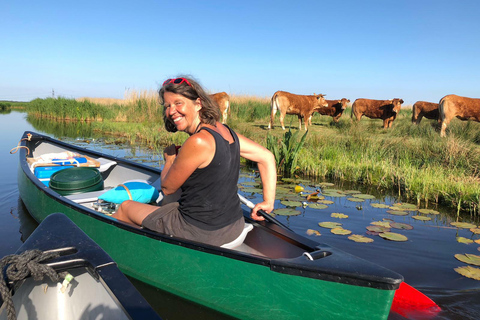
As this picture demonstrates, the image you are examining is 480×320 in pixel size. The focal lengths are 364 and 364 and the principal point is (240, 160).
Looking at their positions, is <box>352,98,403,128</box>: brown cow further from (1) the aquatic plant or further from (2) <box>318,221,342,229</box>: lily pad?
(2) <box>318,221,342,229</box>: lily pad

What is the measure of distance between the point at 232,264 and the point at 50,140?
21.5 ft

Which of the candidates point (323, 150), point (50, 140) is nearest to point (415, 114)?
point (323, 150)

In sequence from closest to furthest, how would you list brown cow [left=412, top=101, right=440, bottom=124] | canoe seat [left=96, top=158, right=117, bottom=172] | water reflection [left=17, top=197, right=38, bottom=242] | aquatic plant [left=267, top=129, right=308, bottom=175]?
1. water reflection [left=17, top=197, right=38, bottom=242]
2. canoe seat [left=96, top=158, right=117, bottom=172]
3. aquatic plant [left=267, top=129, right=308, bottom=175]
4. brown cow [left=412, top=101, right=440, bottom=124]

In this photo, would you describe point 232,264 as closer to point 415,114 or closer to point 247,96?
point 415,114

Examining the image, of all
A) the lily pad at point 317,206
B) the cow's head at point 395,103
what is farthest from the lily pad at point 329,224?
the cow's head at point 395,103

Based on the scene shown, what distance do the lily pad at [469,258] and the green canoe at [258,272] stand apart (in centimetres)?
209

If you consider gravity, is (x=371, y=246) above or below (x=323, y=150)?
below

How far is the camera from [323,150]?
9.10 meters

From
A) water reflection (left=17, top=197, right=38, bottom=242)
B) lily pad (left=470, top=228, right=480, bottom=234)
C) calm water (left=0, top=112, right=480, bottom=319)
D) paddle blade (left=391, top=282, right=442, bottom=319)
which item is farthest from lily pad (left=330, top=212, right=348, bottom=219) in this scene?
water reflection (left=17, top=197, right=38, bottom=242)

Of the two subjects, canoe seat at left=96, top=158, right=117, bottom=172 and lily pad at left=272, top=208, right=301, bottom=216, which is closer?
lily pad at left=272, top=208, right=301, bottom=216

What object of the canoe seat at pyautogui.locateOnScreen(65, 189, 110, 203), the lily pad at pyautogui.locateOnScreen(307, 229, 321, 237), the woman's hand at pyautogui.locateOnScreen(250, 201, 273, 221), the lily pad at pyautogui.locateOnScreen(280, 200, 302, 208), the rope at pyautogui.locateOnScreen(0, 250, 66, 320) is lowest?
the lily pad at pyautogui.locateOnScreen(307, 229, 321, 237)

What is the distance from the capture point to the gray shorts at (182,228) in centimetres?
290

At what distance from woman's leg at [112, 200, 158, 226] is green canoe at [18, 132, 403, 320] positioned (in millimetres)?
108

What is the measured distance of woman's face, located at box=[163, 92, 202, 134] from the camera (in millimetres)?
2811
